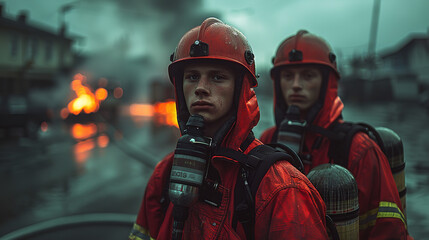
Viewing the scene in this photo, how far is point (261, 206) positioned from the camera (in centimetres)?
143

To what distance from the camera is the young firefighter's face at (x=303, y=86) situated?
2.73 m

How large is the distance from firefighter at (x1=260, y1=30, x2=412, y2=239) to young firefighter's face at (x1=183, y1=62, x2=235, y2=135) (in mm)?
912

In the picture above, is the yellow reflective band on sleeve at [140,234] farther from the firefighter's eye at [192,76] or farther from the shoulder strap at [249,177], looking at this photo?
the firefighter's eye at [192,76]

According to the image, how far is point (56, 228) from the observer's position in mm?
3646

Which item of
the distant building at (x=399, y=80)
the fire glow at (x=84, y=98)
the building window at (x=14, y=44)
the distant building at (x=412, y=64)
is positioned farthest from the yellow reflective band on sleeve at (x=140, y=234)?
the distant building at (x=412, y=64)

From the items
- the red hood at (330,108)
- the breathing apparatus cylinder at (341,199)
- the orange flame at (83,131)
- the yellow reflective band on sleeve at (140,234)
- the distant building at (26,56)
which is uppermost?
the distant building at (26,56)

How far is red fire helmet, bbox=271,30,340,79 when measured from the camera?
8.97ft

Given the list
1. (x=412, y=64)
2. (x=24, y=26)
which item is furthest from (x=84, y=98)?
(x=412, y=64)

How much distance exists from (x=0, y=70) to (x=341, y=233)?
1726cm

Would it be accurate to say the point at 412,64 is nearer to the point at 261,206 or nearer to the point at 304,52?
the point at 304,52

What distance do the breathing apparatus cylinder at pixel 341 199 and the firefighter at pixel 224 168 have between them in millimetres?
165

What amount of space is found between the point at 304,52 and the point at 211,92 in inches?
55.5

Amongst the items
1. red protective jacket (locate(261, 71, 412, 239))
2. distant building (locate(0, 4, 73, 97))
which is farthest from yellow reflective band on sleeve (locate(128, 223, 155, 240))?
distant building (locate(0, 4, 73, 97))

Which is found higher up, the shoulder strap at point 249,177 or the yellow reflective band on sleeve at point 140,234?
the shoulder strap at point 249,177
